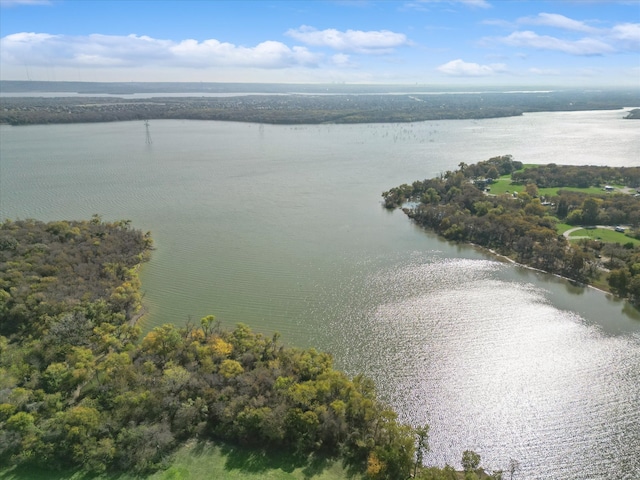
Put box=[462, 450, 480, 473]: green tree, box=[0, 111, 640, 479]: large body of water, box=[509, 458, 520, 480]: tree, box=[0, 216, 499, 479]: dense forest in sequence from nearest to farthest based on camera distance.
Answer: box=[462, 450, 480, 473]: green tree → box=[0, 216, 499, 479]: dense forest → box=[509, 458, 520, 480]: tree → box=[0, 111, 640, 479]: large body of water

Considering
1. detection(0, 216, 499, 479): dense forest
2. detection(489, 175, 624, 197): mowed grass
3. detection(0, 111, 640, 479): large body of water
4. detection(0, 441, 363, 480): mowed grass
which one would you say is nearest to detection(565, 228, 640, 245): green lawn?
detection(0, 111, 640, 479): large body of water

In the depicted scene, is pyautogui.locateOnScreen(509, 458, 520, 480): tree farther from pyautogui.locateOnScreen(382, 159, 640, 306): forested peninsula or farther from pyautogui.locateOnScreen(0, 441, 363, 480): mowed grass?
pyautogui.locateOnScreen(382, 159, 640, 306): forested peninsula

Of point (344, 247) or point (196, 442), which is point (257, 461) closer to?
point (196, 442)

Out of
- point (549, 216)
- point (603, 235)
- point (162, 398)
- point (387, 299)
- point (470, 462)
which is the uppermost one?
point (549, 216)

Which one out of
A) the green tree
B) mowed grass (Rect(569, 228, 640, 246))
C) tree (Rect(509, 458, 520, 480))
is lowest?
tree (Rect(509, 458, 520, 480))

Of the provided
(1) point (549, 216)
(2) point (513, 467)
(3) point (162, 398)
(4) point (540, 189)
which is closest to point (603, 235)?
(1) point (549, 216)

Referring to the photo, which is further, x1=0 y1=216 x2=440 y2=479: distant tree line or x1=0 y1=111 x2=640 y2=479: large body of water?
x1=0 y1=111 x2=640 y2=479: large body of water

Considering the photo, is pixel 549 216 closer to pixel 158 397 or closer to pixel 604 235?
pixel 604 235
